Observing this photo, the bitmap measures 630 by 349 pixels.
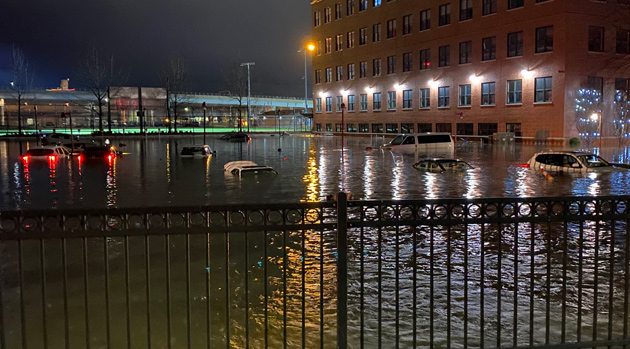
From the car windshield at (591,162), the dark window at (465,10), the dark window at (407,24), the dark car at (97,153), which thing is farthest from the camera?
the dark window at (407,24)

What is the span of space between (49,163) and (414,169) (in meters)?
22.9

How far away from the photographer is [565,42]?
4862 cm

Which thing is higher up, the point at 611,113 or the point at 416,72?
the point at 416,72

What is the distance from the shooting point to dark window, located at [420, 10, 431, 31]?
65.4 m

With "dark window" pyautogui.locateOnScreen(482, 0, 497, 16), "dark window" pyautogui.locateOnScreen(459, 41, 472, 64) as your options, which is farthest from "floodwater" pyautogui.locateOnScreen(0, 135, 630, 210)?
"dark window" pyautogui.locateOnScreen(459, 41, 472, 64)

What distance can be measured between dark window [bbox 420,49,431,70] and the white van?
80.9 feet

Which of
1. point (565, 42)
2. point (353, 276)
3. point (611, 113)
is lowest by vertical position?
point (353, 276)

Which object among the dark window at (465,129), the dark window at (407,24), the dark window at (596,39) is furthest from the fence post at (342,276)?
the dark window at (407,24)

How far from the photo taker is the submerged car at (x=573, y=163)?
2556cm

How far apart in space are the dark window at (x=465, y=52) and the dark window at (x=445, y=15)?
3426 mm

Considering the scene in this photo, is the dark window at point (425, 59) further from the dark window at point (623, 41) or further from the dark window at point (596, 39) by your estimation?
the dark window at point (623, 41)

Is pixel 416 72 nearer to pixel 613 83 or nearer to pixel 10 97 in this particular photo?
A: pixel 613 83

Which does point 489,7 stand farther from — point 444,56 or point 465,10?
point 444,56

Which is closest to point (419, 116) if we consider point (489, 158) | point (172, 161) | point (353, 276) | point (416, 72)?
point (416, 72)
